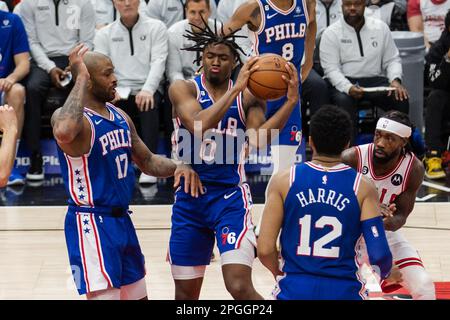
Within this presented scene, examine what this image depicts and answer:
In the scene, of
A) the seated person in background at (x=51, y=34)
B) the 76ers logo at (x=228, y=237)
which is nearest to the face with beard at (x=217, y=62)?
the 76ers logo at (x=228, y=237)

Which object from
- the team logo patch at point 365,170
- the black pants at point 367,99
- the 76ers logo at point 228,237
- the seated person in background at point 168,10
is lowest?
the black pants at point 367,99

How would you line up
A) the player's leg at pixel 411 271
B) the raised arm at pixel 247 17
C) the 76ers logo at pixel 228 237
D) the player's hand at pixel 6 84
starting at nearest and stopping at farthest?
1. the 76ers logo at pixel 228 237
2. the player's leg at pixel 411 271
3. the raised arm at pixel 247 17
4. the player's hand at pixel 6 84

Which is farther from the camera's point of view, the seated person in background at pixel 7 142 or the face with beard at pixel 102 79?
the face with beard at pixel 102 79

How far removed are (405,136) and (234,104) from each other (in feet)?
3.88

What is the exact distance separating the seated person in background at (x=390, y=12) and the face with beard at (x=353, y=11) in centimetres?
52

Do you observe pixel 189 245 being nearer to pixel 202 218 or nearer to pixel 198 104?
pixel 202 218

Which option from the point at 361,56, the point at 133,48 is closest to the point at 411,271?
the point at 361,56

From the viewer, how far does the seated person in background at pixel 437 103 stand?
10.2 metres

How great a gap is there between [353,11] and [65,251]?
13.8 feet

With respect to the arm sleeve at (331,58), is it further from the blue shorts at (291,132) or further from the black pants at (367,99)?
the blue shorts at (291,132)

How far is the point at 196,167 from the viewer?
19.6ft

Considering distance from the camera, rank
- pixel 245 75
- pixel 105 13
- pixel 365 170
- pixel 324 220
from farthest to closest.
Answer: pixel 105 13 → pixel 365 170 → pixel 245 75 → pixel 324 220

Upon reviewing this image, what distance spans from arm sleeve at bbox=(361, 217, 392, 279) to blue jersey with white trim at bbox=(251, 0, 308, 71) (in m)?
3.06

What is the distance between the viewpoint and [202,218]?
5.91 meters
